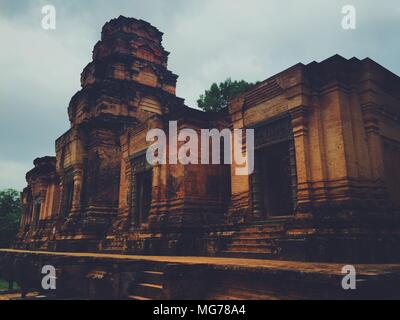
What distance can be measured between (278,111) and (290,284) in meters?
5.58

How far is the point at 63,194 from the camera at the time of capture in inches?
787

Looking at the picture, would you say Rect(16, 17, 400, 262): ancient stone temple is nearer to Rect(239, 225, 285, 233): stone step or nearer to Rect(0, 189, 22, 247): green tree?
Rect(239, 225, 285, 233): stone step

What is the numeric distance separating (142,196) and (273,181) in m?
6.61

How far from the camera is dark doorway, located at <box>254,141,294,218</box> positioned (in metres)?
10.8

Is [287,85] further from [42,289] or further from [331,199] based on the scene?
[42,289]

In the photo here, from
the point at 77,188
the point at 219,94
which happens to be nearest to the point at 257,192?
the point at 77,188

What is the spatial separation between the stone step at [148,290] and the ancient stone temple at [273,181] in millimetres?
2607

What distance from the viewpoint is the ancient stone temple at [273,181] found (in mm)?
7988

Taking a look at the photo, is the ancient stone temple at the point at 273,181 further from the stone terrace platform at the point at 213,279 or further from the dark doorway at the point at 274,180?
the stone terrace platform at the point at 213,279

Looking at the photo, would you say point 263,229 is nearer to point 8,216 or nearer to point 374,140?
point 374,140

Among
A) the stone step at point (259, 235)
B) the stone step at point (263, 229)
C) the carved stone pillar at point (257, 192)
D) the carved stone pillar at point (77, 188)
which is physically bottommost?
the stone step at point (259, 235)

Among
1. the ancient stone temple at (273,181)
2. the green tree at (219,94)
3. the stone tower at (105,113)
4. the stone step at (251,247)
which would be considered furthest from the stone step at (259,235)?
the green tree at (219,94)

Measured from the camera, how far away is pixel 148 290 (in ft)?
26.0
